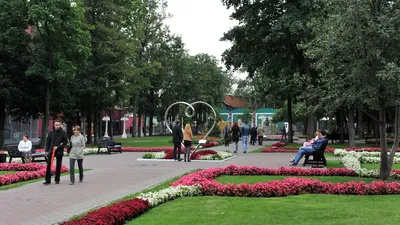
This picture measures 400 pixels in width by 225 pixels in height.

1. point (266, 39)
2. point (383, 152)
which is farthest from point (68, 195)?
point (266, 39)

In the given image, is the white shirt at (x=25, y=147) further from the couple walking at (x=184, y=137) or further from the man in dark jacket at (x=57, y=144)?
the man in dark jacket at (x=57, y=144)

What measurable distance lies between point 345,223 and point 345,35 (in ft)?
19.3

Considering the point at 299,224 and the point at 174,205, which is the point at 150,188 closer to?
the point at 174,205

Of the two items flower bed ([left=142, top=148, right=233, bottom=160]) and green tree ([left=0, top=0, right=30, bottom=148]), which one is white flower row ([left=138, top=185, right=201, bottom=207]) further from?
green tree ([left=0, top=0, right=30, bottom=148])

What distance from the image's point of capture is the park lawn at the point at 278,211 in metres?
6.95

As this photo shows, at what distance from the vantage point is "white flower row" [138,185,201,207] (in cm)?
886

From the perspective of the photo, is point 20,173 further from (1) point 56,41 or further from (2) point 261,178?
(1) point 56,41

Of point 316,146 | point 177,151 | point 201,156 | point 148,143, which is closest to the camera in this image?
point 316,146

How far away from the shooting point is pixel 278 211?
7.73 metres

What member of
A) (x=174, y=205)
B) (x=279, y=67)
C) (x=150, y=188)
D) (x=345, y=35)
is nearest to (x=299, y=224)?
(x=174, y=205)

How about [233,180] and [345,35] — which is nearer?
[345,35]

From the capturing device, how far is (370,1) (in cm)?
1100

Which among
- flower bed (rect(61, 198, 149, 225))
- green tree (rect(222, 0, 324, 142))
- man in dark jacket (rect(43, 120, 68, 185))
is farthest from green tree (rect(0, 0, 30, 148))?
flower bed (rect(61, 198, 149, 225))

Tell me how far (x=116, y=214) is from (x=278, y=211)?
283 cm
